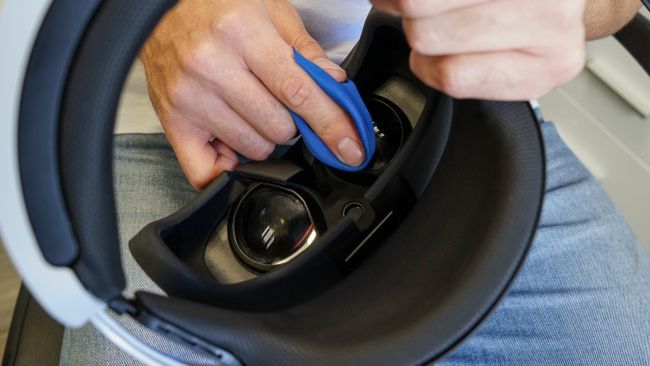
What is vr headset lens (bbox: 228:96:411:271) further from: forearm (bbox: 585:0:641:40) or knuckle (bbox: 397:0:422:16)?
forearm (bbox: 585:0:641:40)

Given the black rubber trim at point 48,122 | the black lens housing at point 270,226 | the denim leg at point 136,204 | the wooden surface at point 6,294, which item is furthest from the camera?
the wooden surface at point 6,294

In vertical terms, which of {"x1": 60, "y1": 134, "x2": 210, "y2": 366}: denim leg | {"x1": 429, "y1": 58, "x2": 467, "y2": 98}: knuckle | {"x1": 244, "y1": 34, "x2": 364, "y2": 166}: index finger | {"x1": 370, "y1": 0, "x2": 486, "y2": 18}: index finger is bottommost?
{"x1": 60, "y1": 134, "x2": 210, "y2": 366}: denim leg

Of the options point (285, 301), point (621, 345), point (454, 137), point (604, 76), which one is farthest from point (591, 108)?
point (285, 301)

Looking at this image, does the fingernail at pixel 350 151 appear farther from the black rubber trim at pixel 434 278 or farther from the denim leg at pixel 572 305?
the denim leg at pixel 572 305

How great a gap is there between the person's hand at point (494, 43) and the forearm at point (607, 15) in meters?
0.29

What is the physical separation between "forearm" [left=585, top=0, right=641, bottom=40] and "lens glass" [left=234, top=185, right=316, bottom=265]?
38 centimetres

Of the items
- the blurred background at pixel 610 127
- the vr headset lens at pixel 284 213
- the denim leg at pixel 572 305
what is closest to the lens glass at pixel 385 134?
the vr headset lens at pixel 284 213

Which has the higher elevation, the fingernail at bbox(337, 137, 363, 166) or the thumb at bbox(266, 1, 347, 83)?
the thumb at bbox(266, 1, 347, 83)

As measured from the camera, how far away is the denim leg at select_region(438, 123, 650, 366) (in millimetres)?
619

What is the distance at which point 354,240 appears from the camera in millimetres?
457

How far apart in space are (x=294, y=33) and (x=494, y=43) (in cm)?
25

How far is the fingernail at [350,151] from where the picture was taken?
0.47m

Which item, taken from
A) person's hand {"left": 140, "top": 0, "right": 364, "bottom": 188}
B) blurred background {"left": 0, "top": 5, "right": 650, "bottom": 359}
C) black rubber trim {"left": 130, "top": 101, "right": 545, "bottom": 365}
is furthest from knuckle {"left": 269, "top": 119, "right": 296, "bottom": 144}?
blurred background {"left": 0, "top": 5, "right": 650, "bottom": 359}

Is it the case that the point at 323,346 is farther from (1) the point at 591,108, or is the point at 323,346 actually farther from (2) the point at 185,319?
(1) the point at 591,108
